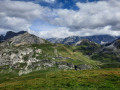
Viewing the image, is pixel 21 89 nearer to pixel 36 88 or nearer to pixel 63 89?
pixel 36 88

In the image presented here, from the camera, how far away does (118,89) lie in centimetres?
2800

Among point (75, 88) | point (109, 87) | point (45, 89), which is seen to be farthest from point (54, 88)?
point (109, 87)

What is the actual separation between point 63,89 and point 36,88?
810cm

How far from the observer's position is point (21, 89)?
3428cm

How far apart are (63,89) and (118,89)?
41.7ft

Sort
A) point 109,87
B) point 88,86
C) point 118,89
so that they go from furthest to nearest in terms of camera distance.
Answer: point 88,86 → point 109,87 → point 118,89

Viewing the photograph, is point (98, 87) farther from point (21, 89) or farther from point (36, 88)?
point (21, 89)

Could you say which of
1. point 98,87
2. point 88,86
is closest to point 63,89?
point 88,86

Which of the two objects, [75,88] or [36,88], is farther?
[36,88]

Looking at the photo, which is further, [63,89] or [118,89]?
[63,89]

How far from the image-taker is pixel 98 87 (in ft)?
100.0

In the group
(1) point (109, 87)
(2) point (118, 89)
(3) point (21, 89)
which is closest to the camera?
(2) point (118, 89)

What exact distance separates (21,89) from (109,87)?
76.2 feet

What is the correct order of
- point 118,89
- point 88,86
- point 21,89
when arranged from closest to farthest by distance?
point 118,89 < point 88,86 < point 21,89
